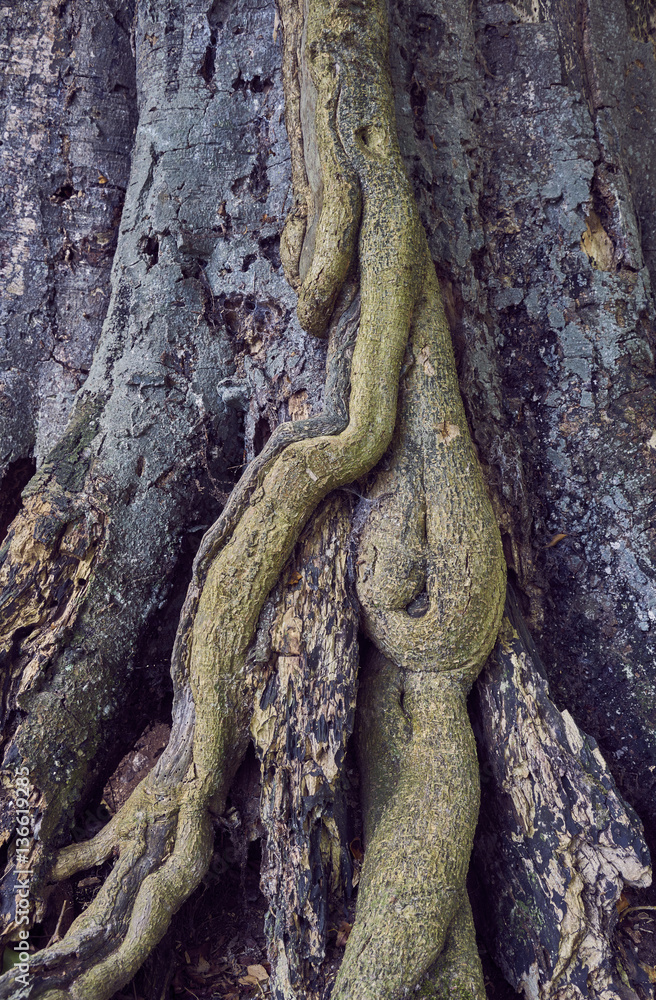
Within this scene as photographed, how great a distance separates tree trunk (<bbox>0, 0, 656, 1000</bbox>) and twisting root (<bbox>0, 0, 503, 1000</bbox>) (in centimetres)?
1

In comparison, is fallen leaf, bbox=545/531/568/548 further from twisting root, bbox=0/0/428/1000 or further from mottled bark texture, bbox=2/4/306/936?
mottled bark texture, bbox=2/4/306/936

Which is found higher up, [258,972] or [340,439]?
[340,439]

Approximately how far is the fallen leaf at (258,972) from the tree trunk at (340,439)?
1.18 feet

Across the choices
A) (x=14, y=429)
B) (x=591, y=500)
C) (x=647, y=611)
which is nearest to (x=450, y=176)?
(x=591, y=500)

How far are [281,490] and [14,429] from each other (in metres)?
→ 1.48

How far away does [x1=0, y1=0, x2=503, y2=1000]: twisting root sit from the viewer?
1736 mm

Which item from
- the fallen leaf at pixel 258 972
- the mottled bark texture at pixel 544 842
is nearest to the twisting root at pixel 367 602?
the mottled bark texture at pixel 544 842

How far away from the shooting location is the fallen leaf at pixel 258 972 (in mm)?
2088

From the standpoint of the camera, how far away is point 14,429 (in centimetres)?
278

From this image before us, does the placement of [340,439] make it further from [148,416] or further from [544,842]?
[544,842]

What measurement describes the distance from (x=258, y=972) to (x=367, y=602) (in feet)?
4.12

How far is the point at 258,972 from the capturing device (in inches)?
82.7

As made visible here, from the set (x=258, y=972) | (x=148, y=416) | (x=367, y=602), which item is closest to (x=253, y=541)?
(x=367, y=602)

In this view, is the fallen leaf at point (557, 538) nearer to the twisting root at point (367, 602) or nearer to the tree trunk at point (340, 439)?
the tree trunk at point (340, 439)
